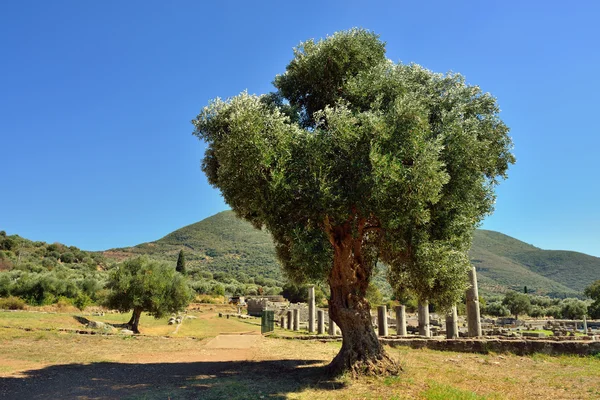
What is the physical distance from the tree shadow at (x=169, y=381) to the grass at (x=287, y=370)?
35 mm

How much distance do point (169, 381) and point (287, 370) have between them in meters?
3.97

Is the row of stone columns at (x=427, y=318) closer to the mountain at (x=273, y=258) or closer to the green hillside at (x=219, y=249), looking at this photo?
the mountain at (x=273, y=258)

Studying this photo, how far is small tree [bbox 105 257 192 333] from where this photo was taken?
28.4 metres

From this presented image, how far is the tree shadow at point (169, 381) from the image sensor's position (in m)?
10.4

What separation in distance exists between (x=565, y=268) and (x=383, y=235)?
6736 inches

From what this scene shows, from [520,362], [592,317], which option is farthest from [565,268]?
[520,362]

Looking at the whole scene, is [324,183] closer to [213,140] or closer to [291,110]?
[291,110]

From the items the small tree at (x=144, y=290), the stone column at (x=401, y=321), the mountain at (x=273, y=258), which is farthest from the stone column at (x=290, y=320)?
the mountain at (x=273, y=258)

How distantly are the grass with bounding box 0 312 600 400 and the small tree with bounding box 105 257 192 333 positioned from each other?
556 centimetres

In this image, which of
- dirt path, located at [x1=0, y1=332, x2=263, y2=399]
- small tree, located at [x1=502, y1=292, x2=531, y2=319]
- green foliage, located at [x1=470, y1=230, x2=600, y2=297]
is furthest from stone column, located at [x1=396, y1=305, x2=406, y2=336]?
green foliage, located at [x1=470, y1=230, x2=600, y2=297]

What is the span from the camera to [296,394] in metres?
10.4

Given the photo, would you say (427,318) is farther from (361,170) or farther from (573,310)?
(573,310)

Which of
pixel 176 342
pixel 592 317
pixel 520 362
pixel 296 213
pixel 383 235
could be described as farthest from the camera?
pixel 592 317

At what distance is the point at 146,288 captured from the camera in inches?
1126
